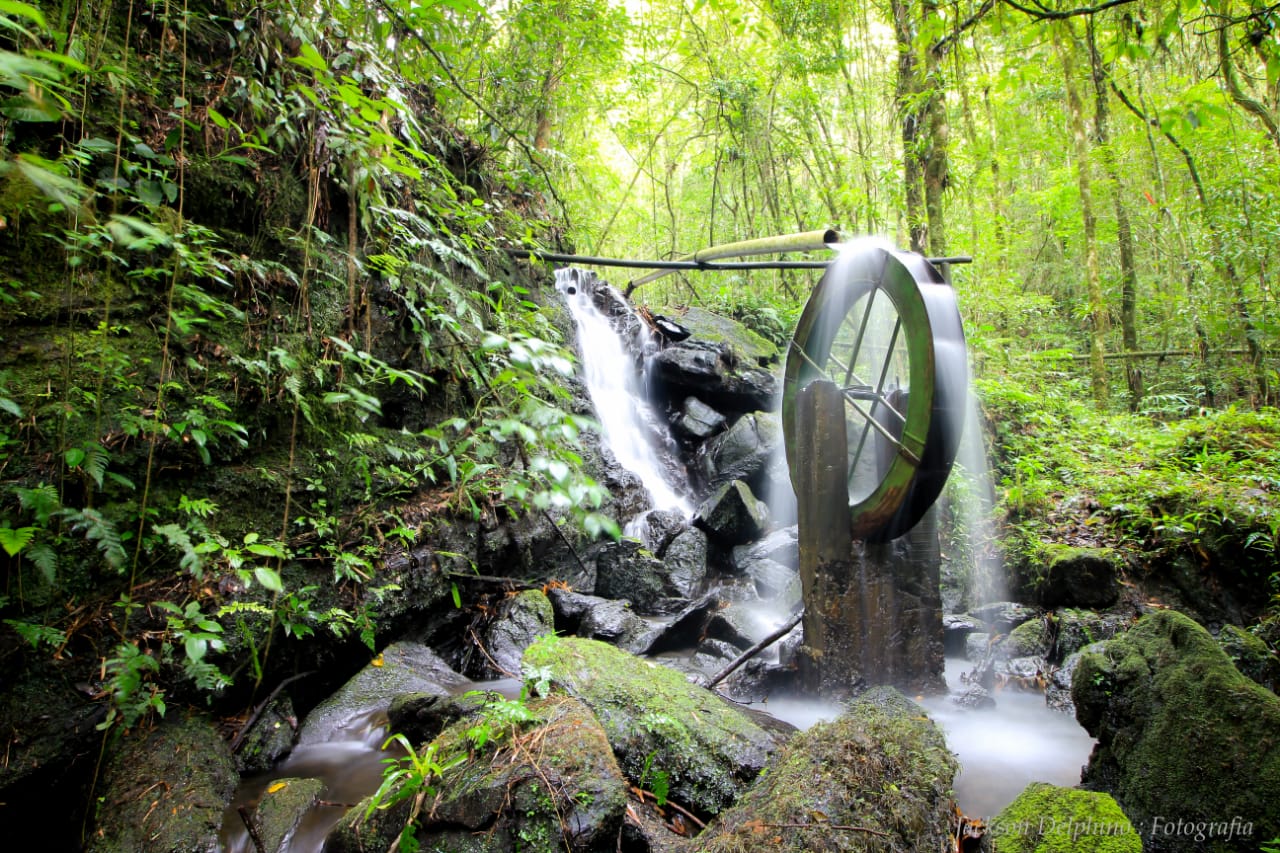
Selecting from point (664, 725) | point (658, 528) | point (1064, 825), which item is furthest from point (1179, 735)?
point (658, 528)

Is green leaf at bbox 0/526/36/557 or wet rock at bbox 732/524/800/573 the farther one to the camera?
wet rock at bbox 732/524/800/573

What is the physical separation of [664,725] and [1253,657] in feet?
10.9

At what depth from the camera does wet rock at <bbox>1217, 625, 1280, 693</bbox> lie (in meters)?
3.09

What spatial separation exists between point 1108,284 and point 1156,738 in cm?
1433

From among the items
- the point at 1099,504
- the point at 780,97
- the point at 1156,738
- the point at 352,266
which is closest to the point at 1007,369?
the point at 1099,504

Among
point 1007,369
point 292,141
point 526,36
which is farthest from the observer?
point 1007,369

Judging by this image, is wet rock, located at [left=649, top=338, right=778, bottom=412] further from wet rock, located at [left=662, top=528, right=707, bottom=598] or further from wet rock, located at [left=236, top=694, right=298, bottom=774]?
wet rock, located at [left=236, top=694, right=298, bottom=774]

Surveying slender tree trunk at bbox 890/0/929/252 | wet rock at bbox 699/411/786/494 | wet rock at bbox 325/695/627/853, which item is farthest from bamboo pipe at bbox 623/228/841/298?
wet rock at bbox 699/411/786/494

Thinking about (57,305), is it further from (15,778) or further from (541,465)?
(541,465)

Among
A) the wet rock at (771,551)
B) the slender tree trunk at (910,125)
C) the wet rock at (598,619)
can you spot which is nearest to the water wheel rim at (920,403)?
the wet rock at (598,619)

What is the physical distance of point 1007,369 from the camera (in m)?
10.6

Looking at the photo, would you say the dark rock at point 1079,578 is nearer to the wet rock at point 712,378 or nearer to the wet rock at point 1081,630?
the wet rock at point 1081,630

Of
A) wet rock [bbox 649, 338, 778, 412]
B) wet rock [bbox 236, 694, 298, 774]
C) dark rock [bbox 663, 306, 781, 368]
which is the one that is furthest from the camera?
dark rock [bbox 663, 306, 781, 368]

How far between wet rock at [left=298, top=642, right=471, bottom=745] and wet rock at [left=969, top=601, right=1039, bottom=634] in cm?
476
